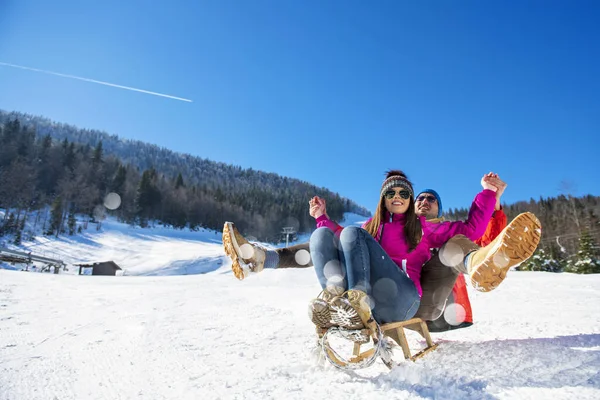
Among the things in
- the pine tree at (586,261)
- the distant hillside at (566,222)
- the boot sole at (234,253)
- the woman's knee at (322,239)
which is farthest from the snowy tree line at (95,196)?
the pine tree at (586,261)

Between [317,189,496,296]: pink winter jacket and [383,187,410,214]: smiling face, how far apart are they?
0.04 metres

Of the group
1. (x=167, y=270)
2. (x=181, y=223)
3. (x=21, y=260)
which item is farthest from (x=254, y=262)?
(x=181, y=223)

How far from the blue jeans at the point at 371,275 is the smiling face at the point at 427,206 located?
1.13 meters

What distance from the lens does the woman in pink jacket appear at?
1577mm

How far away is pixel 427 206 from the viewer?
283 centimetres

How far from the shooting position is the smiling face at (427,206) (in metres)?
2.81

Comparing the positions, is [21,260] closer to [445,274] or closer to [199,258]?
[199,258]

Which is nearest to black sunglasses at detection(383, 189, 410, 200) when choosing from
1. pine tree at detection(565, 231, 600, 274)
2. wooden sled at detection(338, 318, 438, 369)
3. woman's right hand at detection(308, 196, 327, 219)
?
woman's right hand at detection(308, 196, 327, 219)

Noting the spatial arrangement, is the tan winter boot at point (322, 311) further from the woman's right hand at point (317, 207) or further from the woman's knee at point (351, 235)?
the woman's right hand at point (317, 207)

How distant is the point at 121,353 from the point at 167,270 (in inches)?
1151

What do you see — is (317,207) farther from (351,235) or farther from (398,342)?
(398,342)

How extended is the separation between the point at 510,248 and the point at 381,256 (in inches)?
23.7

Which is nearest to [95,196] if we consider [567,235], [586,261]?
[586,261]

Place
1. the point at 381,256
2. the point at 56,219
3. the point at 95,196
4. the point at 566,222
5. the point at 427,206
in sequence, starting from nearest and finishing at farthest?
1. the point at 381,256
2. the point at 427,206
3. the point at 566,222
4. the point at 56,219
5. the point at 95,196
